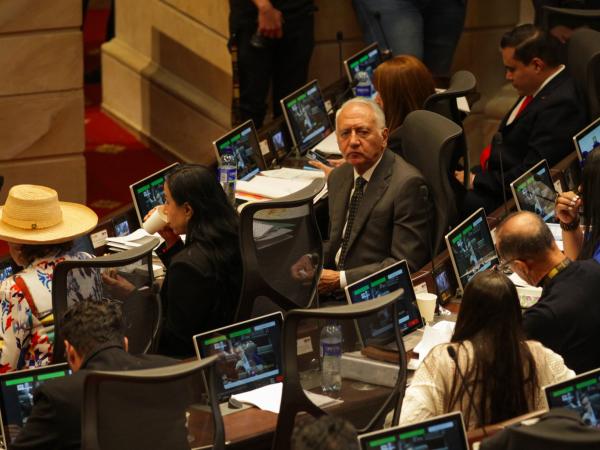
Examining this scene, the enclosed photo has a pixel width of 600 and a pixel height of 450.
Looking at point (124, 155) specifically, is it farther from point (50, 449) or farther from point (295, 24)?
point (50, 449)

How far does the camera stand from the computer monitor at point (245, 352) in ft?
13.0

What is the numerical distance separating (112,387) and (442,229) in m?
2.29

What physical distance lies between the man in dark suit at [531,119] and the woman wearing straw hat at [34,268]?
2.17 m

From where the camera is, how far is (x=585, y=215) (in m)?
4.74

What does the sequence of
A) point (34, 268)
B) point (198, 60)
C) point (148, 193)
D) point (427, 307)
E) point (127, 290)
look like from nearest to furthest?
point (127, 290) → point (34, 268) → point (427, 307) → point (148, 193) → point (198, 60)

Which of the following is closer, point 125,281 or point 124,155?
point 125,281

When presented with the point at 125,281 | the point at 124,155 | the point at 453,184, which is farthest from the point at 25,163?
the point at 125,281

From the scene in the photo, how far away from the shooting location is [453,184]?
19.2ft

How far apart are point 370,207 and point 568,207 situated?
2.61 feet

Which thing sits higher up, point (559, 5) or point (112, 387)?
point (559, 5)

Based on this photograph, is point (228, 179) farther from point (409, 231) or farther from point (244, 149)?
point (409, 231)

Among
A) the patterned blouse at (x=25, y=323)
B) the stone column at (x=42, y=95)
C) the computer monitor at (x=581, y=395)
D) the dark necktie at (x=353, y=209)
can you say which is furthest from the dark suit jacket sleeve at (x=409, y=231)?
the stone column at (x=42, y=95)

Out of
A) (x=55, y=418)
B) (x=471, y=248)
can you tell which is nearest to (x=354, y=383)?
(x=55, y=418)

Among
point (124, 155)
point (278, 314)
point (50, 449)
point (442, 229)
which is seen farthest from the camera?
point (124, 155)
